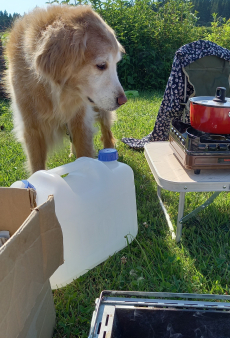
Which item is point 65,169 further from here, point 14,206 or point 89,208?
point 14,206

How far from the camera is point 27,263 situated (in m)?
0.85

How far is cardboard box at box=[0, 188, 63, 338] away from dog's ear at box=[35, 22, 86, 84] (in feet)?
3.51

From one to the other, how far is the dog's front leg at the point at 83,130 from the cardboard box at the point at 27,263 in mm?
1403

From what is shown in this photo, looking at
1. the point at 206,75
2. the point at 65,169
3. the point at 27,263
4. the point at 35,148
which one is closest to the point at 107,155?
the point at 65,169

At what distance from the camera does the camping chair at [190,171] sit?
1534mm

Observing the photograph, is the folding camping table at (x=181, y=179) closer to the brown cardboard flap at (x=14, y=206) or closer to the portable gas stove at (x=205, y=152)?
the portable gas stove at (x=205, y=152)

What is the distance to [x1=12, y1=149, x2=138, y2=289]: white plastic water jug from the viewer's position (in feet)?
4.88

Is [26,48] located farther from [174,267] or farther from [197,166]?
[174,267]

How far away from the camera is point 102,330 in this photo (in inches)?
36.9

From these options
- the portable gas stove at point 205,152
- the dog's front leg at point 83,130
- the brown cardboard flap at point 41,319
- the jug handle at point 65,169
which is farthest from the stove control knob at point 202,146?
the dog's front leg at point 83,130

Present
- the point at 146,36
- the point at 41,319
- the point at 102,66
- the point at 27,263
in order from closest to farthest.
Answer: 1. the point at 27,263
2. the point at 41,319
3. the point at 102,66
4. the point at 146,36

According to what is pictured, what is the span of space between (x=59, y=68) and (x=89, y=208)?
3.08 feet

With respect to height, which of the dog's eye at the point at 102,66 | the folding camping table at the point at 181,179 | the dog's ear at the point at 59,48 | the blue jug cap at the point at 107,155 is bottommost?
the folding camping table at the point at 181,179

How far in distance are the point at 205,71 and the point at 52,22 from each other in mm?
1496
